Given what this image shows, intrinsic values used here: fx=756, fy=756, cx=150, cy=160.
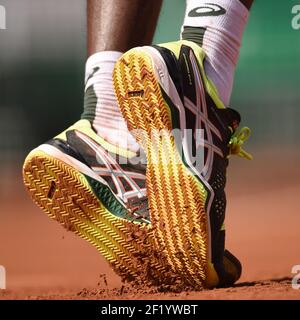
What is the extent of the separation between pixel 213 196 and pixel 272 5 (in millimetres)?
2022

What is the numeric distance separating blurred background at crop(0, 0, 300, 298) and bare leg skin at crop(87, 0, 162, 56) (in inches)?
41.9

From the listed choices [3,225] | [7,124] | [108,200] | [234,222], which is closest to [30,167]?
[108,200]

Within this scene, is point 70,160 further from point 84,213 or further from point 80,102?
point 80,102

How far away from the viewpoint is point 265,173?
11.7 feet

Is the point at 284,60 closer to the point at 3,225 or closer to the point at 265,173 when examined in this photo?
the point at 265,173

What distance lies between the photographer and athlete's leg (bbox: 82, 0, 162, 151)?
1.27m

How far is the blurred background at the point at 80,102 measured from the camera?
8.59 feet

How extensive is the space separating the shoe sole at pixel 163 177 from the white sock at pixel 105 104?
0.17 m

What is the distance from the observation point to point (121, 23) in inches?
50.2

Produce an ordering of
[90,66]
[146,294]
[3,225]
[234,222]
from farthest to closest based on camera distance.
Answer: [3,225]
[234,222]
[90,66]
[146,294]

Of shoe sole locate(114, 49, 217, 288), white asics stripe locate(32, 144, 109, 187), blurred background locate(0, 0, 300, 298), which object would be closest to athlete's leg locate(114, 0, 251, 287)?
shoe sole locate(114, 49, 217, 288)

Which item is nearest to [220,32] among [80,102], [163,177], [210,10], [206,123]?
[210,10]

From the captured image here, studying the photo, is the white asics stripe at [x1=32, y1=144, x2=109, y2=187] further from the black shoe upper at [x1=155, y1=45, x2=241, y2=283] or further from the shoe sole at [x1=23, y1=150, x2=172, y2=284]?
the black shoe upper at [x1=155, y1=45, x2=241, y2=283]

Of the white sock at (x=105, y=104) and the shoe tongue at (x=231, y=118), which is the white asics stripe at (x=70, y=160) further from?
the shoe tongue at (x=231, y=118)
